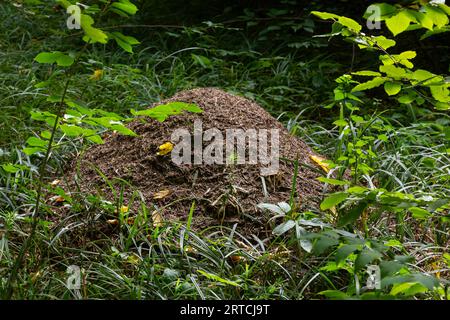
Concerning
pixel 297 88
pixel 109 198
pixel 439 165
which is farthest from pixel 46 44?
pixel 439 165

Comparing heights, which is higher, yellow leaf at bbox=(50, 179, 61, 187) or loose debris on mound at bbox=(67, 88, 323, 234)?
loose debris on mound at bbox=(67, 88, 323, 234)

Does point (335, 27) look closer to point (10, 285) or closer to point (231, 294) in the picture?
point (231, 294)

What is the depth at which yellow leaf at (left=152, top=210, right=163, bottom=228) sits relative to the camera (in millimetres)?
3146

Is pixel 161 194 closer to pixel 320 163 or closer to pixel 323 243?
pixel 320 163

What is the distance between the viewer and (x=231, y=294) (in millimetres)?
2695

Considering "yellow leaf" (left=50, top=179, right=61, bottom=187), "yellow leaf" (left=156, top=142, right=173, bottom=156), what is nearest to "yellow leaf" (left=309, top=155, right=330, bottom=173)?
"yellow leaf" (left=156, top=142, right=173, bottom=156)

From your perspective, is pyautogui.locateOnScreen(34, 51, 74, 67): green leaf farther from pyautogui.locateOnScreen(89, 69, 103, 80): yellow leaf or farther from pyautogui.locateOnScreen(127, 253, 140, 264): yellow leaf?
pyautogui.locateOnScreen(89, 69, 103, 80): yellow leaf

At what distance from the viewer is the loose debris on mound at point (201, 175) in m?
3.32

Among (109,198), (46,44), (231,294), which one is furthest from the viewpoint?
(46,44)

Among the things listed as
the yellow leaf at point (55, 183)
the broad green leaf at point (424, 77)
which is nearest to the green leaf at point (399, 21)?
the broad green leaf at point (424, 77)

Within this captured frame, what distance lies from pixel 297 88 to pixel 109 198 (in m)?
2.80

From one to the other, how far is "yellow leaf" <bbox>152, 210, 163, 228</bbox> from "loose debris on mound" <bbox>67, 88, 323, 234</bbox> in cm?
1

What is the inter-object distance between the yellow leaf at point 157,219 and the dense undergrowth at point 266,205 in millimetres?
32
